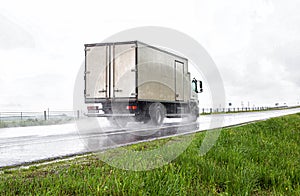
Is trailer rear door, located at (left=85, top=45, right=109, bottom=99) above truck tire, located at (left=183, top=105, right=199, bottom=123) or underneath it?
above

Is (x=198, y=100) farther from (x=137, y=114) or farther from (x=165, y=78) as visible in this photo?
(x=137, y=114)

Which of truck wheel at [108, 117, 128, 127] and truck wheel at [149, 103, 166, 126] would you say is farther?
truck wheel at [108, 117, 128, 127]

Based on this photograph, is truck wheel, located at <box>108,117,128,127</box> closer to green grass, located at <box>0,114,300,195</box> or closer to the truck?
the truck

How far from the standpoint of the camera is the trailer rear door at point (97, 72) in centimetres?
1374

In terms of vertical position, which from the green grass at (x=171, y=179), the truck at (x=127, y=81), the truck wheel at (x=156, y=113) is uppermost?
the truck at (x=127, y=81)

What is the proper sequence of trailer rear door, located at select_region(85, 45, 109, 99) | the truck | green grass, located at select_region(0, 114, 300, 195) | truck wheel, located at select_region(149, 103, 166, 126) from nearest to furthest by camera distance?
green grass, located at select_region(0, 114, 300, 195) → the truck → trailer rear door, located at select_region(85, 45, 109, 99) → truck wheel, located at select_region(149, 103, 166, 126)

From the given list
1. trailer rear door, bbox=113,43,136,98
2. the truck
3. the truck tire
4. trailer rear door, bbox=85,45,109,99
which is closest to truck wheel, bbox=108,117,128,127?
the truck

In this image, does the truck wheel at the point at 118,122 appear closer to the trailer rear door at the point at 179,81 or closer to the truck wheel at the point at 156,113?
the truck wheel at the point at 156,113

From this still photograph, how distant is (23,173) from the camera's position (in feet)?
14.9

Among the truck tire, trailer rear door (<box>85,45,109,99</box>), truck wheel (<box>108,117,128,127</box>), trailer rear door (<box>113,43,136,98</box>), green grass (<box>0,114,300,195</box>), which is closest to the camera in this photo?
green grass (<box>0,114,300,195</box>)

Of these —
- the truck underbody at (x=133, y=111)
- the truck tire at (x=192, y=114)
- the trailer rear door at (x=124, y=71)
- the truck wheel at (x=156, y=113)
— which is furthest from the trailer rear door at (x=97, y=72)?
the truck tire at (x=192, y=114)

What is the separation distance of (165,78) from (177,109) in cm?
240

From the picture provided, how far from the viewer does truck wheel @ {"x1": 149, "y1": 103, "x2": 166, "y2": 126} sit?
49.5 ft

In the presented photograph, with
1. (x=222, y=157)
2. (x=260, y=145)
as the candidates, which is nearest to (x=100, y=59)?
(x=260, y=145)
